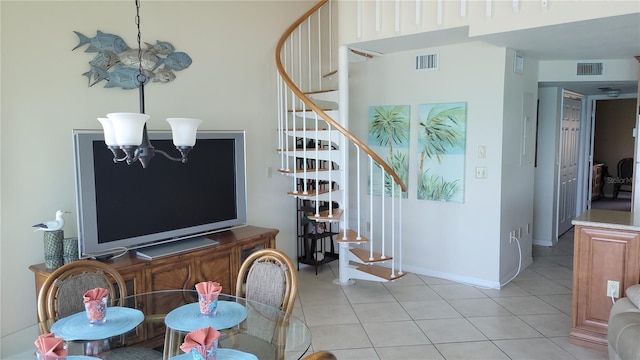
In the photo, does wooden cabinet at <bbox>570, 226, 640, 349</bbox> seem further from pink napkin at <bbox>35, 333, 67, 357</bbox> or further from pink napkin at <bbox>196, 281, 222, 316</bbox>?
pink napkin at <bbox>35, 333, 67, 357</bbox>

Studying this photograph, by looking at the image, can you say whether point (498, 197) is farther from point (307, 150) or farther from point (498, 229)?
point (307, 150)

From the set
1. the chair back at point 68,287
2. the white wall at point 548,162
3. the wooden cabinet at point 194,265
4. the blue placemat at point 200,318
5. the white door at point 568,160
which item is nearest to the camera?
the blue placemat at point 200,318

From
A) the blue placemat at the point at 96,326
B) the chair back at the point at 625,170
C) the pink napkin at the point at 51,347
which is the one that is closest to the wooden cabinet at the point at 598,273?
the blue placemat at the point at 96,326

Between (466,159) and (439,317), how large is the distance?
5.48ft

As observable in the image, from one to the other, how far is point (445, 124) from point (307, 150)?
1.49m

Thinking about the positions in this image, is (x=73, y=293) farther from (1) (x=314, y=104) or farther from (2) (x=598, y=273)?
(2) (x=598, y=273)

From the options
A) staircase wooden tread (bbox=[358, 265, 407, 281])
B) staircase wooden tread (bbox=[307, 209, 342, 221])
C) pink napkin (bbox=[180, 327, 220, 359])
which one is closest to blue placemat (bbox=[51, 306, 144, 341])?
pink napkin (bbox=[180, 327, 220, 359])

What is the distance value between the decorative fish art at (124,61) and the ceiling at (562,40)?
73.2 inches

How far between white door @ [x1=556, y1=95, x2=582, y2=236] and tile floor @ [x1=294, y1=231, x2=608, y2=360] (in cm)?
176

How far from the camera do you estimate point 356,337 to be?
3.46 metres

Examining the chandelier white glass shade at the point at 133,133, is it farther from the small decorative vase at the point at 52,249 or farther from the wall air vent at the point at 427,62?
the wall air vent at the point at 427,62

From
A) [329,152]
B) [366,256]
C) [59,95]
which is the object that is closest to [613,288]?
[366,256]

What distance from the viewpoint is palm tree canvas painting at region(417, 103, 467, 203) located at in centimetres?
466

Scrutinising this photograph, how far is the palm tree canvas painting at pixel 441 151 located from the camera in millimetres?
4656
